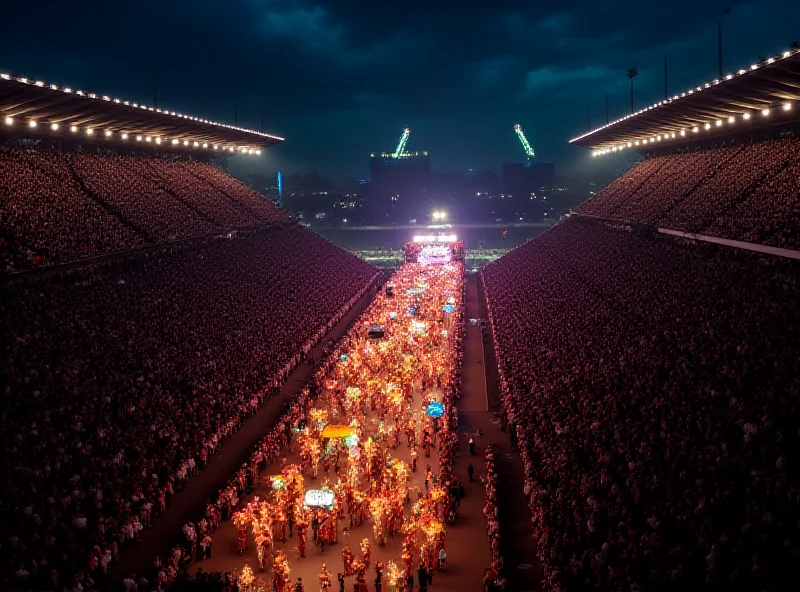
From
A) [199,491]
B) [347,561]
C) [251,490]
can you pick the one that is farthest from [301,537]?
[199,491]

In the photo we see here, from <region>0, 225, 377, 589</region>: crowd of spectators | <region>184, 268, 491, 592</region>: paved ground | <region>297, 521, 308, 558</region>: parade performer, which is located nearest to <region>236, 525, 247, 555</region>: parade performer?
<region>184, 268, 491, 592</region>: paved ground

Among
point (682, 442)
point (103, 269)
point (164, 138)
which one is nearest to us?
point (682, 442)

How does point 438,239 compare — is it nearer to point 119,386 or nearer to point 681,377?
point 119,386

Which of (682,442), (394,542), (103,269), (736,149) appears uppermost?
(736,149)

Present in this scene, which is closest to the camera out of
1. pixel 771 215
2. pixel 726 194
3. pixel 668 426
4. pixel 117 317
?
pixel 668 426

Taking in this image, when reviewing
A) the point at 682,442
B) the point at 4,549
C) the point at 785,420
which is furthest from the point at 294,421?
the point at 785,420

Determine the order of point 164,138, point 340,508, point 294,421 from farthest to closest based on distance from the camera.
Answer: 1. point 164,138
2. point 294,421
3. point 340,508

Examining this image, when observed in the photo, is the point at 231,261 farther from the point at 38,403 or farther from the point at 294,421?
the point at 38,403
